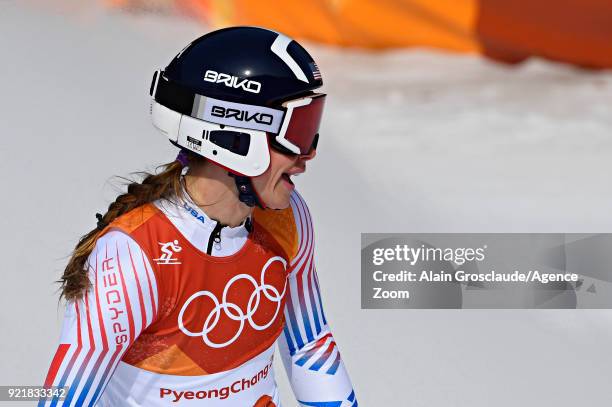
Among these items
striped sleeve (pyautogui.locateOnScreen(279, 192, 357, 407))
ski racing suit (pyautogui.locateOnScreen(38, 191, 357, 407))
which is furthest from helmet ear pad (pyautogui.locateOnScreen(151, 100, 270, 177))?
striped sleeve (pyautogui.locateOnScreen(279, 192, 357, 407))

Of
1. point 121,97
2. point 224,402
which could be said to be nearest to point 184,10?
point 121,97

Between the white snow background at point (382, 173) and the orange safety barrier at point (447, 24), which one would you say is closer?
the white snow background at point (382, 173)

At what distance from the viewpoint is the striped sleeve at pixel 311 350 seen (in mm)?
2855

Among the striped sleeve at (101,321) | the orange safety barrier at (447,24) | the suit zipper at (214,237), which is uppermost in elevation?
the orange safety barrier at (447,24)

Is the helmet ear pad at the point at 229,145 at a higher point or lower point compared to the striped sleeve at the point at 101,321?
higher

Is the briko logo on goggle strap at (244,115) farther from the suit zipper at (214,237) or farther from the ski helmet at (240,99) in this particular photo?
the suit zipper at (214,237)

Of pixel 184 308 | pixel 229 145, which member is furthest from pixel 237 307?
pixel 229 145

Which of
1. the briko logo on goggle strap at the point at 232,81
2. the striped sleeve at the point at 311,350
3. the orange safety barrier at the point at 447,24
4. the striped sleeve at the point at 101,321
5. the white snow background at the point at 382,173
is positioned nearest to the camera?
the striped sleeve at the point at 101,321

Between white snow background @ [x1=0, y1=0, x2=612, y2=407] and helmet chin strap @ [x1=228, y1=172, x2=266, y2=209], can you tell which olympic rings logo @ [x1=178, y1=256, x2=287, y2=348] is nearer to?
helmet chin strap @ [x1=228, y1=172, x2=266, y2=209]

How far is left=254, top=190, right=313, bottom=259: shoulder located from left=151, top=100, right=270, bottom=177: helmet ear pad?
0.76 ft

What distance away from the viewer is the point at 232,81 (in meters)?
2.44

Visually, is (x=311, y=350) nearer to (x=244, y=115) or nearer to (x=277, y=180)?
(x=277, y=180)

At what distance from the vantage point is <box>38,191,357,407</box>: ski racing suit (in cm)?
231

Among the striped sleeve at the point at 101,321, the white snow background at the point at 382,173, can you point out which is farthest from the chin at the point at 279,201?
the white snow background at the point at 382,173
